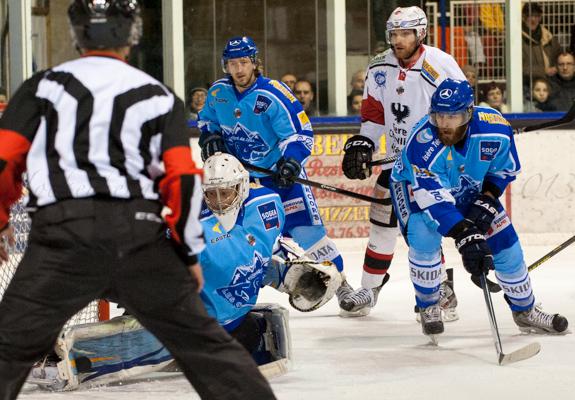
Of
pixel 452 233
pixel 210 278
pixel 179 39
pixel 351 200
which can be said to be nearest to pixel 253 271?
pixel 210 278

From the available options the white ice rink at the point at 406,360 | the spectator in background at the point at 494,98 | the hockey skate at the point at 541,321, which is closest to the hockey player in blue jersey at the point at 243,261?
the white ice rink at the point at 406,360

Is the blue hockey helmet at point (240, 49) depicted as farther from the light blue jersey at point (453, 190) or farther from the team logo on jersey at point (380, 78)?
the light blue jersey at point (453, 190)

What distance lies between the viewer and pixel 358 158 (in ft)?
17.3

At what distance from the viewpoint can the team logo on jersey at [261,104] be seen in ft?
17.5

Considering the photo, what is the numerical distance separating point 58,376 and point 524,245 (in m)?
4.18

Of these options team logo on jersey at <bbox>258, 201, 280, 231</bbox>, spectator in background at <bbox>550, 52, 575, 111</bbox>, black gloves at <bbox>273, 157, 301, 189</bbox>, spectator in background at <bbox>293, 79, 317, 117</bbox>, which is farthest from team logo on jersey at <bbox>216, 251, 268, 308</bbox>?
spectator in background at <bbox>550, 52, 575, 111</bbox>

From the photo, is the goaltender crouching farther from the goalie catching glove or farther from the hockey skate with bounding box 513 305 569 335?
the hockey skate with bounding box 513 305 569 335

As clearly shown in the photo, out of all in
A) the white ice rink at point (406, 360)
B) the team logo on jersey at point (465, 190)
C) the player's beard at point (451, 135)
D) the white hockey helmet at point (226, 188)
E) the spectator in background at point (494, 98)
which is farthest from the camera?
the spectator in background at point (494, 98)

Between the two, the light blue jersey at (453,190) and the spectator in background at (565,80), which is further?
the spectator in background at (565,80)

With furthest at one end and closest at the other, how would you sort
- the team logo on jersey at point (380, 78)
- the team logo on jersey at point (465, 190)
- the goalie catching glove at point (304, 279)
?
the team logo on jersey at point (380, 78) → the team logo on jersey at point (465, 190) → the goalie catching glove at point (304, 279)

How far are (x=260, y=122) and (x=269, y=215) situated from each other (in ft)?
4.64

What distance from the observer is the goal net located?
466 cm

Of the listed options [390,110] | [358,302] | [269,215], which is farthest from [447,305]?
[269,215]

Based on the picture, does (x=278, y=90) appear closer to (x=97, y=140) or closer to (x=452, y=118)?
(x=452, y=118)
